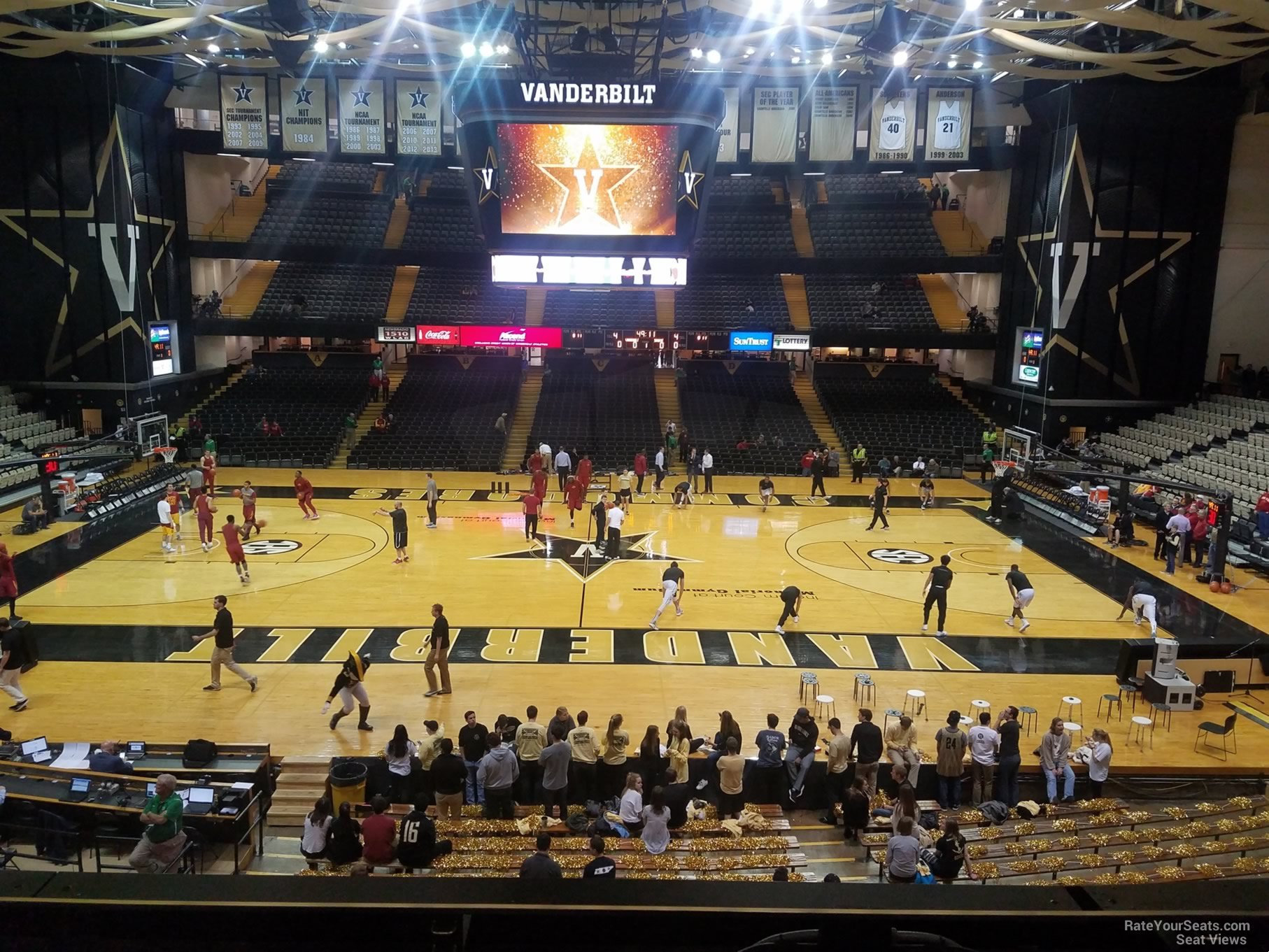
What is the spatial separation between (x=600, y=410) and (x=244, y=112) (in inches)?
619

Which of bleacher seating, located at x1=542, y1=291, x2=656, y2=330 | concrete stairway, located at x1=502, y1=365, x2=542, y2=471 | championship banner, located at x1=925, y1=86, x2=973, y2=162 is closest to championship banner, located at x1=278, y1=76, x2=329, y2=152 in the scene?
concrete stairway, located at x1=502, y1=365, x2=542, y2=471

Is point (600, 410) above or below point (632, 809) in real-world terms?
above

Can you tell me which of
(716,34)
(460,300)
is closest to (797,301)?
(460,300)

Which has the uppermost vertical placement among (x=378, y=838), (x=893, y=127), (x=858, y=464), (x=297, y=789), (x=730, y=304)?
(x=893, y=127)

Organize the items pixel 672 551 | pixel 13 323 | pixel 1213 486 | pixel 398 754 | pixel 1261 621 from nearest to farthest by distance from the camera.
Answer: pixel 398 754, pixel 1261 621, pixel 672 551, pixel 1213 486, pixel 13 323

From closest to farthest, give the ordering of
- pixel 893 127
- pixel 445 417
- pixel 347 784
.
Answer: pixel 347 784 < pixel 893 127 < pixel 445 417

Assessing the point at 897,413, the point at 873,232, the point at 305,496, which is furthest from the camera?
the point at 873,232

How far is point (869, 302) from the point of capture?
39844 mm

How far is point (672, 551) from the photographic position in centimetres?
2177

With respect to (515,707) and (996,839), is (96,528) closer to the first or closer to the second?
(515,707)

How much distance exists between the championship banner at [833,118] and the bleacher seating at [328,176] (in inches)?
989

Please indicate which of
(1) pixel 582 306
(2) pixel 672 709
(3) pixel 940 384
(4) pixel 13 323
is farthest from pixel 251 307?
(2) pixel 672 709

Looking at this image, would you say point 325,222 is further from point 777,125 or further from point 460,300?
point 777,125

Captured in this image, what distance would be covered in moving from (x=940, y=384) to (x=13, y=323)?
34668 mm
